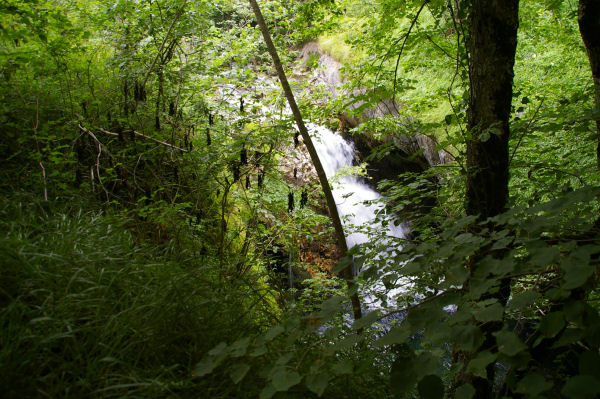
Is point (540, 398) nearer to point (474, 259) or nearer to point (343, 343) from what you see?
point (343, 343)

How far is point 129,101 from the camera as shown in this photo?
11.2 ft

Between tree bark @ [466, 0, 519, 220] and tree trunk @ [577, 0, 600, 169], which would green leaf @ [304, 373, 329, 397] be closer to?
tree bark @ [466, 0, 519, 220]

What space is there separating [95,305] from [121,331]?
148 millimetres

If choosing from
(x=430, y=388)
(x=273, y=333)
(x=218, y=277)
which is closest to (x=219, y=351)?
(x=273, y=333)

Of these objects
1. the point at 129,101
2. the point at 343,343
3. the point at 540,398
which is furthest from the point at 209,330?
the point at 129,101

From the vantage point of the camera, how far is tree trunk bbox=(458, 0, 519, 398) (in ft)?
5.60

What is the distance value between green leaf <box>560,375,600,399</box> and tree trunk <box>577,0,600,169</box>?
73.5 inches

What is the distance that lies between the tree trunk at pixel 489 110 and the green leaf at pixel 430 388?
0.96 m

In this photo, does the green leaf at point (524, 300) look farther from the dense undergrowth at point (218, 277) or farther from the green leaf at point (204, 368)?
the green leaf at point (204, 368)

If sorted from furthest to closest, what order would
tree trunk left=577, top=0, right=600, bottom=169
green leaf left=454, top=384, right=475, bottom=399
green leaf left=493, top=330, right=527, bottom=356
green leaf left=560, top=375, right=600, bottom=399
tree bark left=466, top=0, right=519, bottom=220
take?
tree trunk left=577, top=0, right=600, bottom=169 → tree bark left=466, top=0, right=519, bottom=220 → green leaf left=454, top=384, right=475, bottom=399 → green leaf left=493, top=330, right=527, bottom=356 → green leaf left=560, top=375, right=600, bottom=399

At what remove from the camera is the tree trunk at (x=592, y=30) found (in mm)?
2046

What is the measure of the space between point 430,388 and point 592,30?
2505 mm

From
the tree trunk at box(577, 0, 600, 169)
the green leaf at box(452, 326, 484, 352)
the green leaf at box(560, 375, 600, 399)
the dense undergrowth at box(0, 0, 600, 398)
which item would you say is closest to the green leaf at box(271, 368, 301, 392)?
the dense undergrowth at box(0, 0, 600, 398)

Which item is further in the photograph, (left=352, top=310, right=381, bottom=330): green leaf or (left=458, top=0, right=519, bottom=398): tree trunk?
(left=458, top=0, right=519, bottom=398): tree trunk
